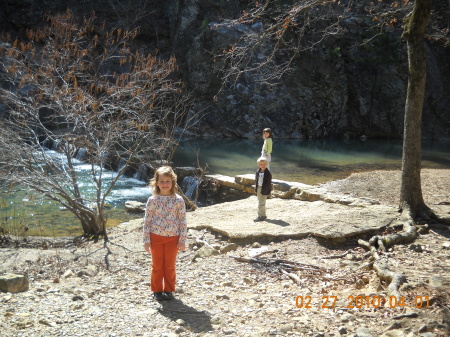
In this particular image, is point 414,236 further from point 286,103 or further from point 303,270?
point 286,103

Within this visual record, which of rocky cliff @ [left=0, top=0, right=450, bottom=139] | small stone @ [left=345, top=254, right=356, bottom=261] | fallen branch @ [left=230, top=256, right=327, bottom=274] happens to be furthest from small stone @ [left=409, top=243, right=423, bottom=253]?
rocky cliff @ [left=0, top=0, right=450, bottom=139]

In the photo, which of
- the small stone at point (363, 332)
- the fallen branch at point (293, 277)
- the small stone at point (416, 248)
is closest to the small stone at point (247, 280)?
the fallen branch at point (293, 277)

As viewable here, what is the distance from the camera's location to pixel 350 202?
7633 millimetres

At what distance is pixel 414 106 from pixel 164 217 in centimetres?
416

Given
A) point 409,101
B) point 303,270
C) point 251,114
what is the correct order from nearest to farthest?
point 303,270 → point 409,101 → point 251,114

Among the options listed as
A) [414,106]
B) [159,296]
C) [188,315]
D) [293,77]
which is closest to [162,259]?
[159,296]

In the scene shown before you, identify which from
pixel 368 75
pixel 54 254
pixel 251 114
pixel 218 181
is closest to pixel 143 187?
pixel 218 181

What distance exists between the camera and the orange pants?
4.10 metres

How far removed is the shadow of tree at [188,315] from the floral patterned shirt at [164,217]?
595mm

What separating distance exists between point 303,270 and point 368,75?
28377 millimetres

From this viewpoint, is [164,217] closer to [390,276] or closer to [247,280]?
[247,280]

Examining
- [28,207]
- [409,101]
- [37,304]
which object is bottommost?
[28,207]

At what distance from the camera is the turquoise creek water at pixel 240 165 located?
10305 mm

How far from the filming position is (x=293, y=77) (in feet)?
95.5
